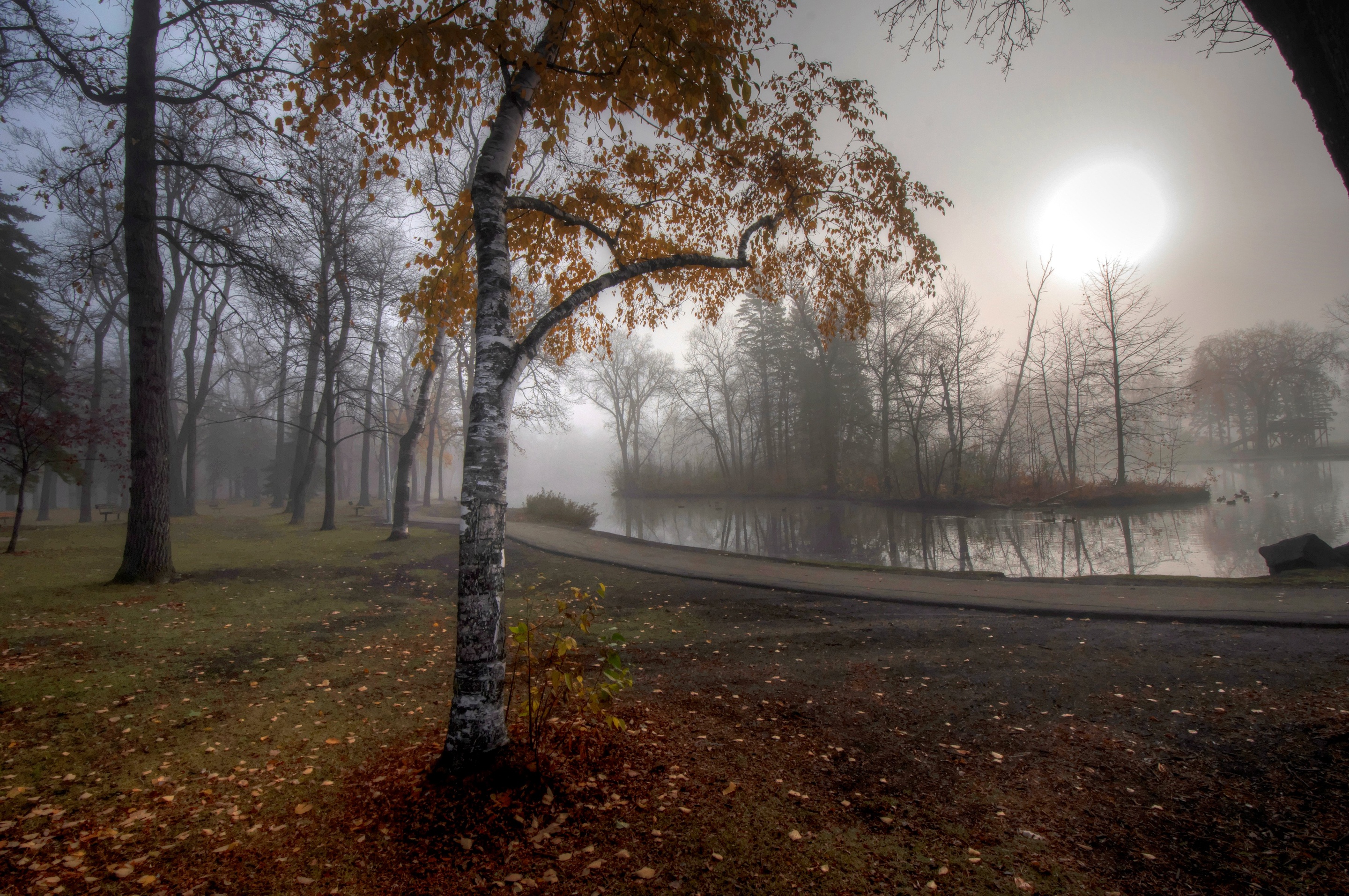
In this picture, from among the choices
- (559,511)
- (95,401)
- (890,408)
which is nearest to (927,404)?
(890,408)

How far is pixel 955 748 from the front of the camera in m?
3.50

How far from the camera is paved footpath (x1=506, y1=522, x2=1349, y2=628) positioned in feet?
19.9

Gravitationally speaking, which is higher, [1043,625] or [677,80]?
[677,80]

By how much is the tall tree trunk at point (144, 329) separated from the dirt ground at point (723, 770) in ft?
8.48

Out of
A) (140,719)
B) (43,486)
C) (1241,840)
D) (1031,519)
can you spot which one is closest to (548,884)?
(1241,840)

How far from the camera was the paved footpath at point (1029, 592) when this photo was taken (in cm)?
607

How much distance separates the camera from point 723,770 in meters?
3.25

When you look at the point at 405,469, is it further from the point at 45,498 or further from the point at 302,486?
the point at 45,498

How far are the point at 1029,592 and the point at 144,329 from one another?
12605mm

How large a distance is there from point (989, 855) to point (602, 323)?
551cm

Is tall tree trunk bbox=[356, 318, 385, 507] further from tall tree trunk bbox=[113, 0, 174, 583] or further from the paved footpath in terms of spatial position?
the paved footpath

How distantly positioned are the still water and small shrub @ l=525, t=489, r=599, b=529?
163 cm

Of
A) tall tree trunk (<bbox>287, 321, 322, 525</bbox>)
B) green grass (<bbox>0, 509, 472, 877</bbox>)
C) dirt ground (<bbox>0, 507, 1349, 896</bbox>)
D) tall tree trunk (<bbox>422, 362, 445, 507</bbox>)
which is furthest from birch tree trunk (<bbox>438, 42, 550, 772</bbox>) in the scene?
tall tree trunk (<bbox>422, 362, 445, 507</bbox>)

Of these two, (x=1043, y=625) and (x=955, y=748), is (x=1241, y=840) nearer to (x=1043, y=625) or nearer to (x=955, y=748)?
(x=955, y=748)
